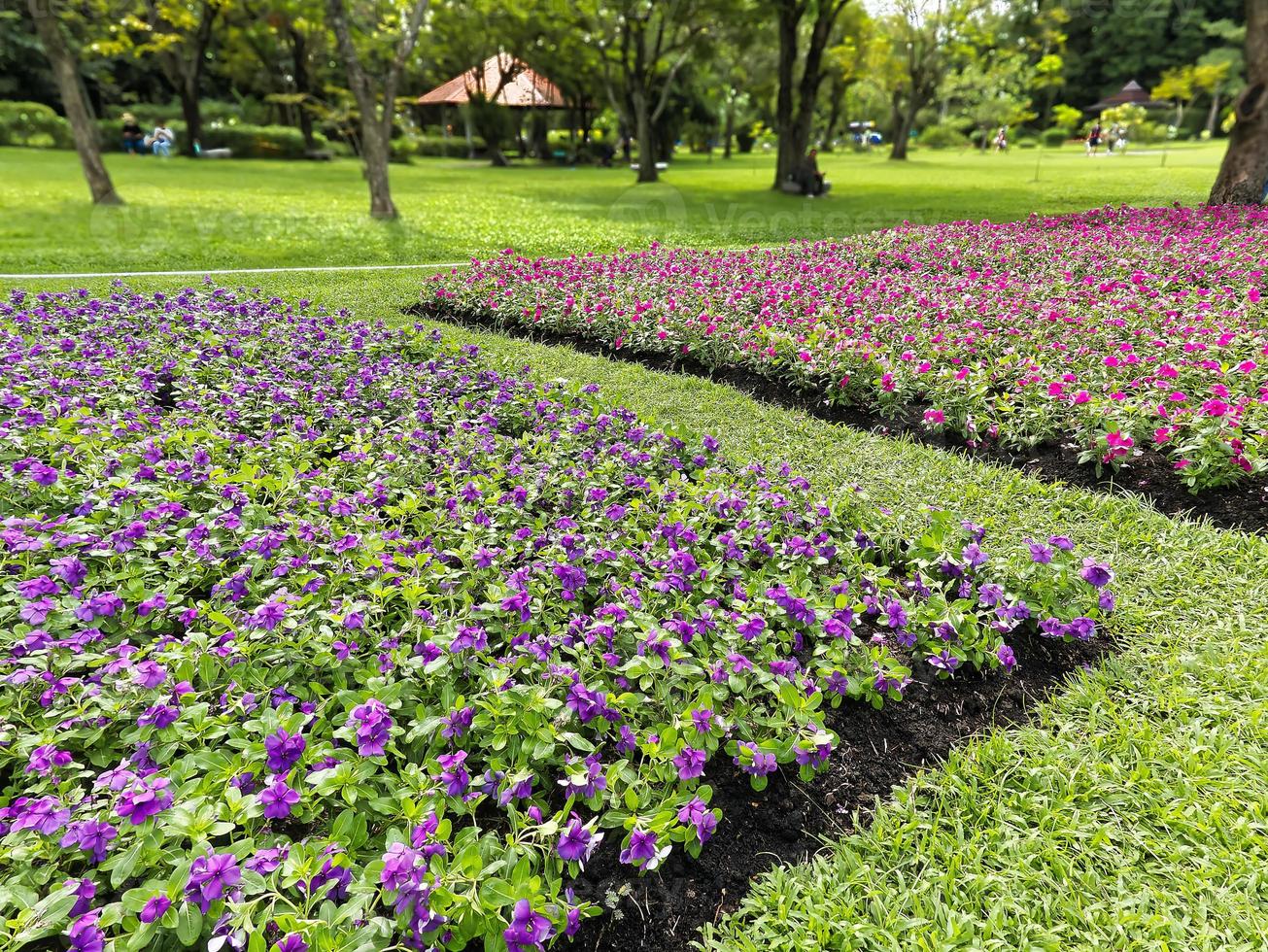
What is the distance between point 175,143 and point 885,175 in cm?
3250

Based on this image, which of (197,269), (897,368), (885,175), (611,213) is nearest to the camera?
(897,368)

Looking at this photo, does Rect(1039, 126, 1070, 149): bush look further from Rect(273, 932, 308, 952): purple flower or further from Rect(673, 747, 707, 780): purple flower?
Rect(273, 932, 308, 952): purple flower

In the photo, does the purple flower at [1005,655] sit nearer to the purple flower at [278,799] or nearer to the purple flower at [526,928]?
the purple flower at [526,928]

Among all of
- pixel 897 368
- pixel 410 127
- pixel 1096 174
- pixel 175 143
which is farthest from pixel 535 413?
pixel 410 127

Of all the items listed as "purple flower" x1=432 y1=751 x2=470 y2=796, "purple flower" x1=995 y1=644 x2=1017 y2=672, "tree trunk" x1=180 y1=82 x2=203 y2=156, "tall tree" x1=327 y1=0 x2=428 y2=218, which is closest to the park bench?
"tall tree" x1=327 y1=0 x2=428 y2=218

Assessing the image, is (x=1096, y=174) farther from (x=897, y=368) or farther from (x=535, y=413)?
(x=535, y=413)

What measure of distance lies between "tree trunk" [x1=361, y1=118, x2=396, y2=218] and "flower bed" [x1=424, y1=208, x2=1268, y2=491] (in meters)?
7.57

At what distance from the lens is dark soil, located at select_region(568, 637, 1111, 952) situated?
78.1 inches

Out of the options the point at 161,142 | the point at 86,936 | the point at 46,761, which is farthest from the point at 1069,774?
the point at 161,142

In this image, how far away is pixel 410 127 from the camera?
46031mm

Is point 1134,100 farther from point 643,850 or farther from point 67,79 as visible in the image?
point 643,850

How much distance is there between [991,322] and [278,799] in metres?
6.63

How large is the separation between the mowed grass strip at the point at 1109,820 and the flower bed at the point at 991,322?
1.27 meters

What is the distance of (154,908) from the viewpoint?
161cm
